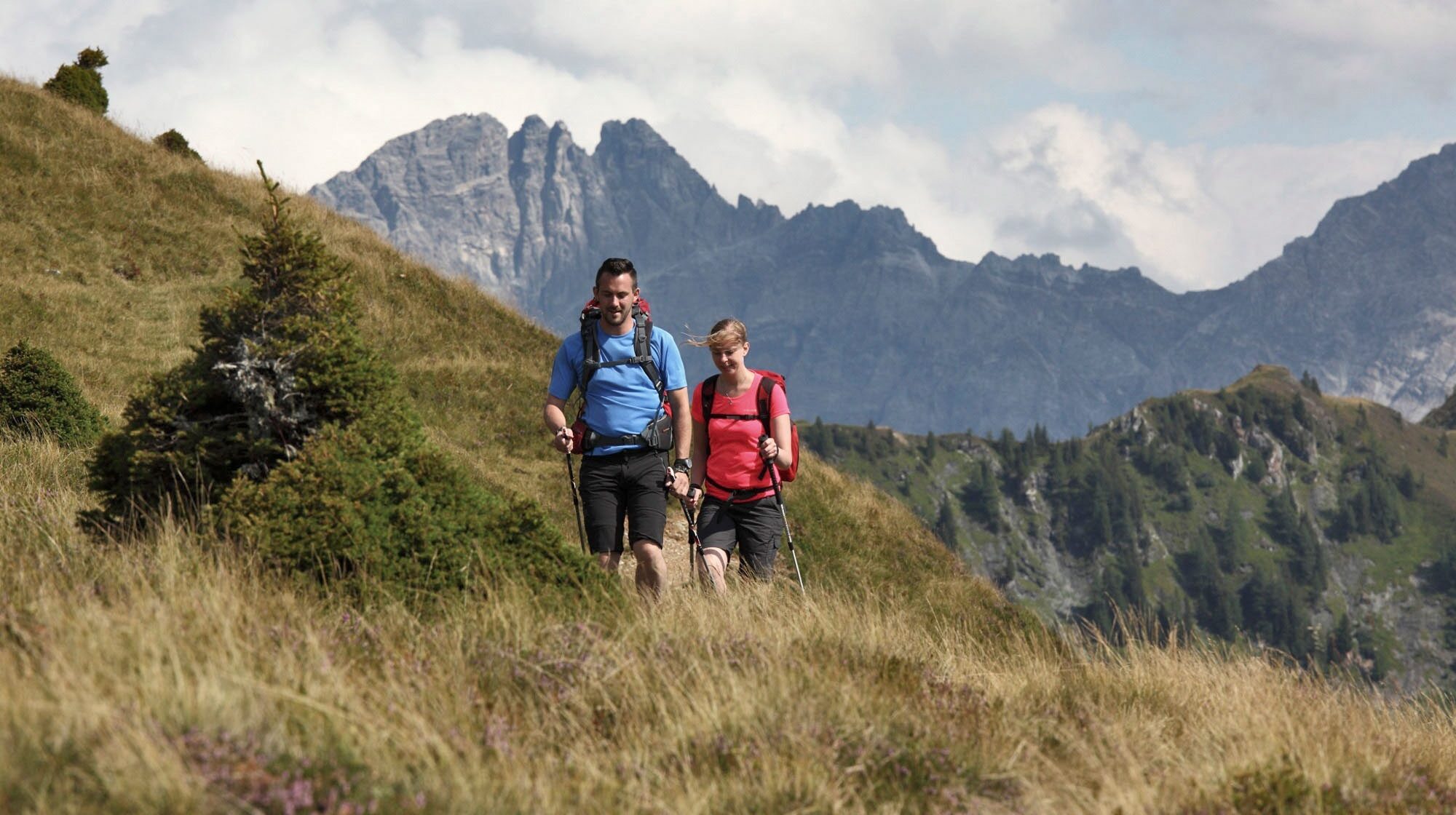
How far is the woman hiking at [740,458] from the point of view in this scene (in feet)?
29.3

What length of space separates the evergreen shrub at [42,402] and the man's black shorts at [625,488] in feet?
27.1

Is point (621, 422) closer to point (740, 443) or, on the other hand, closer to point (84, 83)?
point (740, 443)

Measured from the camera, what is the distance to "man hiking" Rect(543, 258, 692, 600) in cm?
823

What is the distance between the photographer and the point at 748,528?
9.03 metres

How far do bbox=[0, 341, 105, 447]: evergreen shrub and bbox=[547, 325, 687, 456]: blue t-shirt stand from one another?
8052 mm

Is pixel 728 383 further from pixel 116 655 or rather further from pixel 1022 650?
pixel 116 655

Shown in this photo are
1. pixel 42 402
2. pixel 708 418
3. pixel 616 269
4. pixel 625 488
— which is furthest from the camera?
pixel 42 402

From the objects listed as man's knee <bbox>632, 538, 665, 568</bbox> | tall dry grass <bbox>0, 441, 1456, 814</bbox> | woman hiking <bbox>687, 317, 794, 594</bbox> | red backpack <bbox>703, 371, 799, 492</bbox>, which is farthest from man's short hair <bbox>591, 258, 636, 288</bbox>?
tall dry grass <bbox>0, 441, 1456, 814</bbox>

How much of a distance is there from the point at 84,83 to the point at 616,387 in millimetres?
29515

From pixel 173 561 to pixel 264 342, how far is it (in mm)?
1428

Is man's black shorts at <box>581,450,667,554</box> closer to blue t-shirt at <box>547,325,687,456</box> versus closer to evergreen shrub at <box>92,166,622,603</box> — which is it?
blue t-shirt at <box>547,325,687,456</box>

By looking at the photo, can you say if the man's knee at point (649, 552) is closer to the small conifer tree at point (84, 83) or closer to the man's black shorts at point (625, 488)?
the man's black shorts at point (625, 488)

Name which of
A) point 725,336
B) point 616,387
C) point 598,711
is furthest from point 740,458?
point 598,711

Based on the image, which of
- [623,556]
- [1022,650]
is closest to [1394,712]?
[1022,650]
